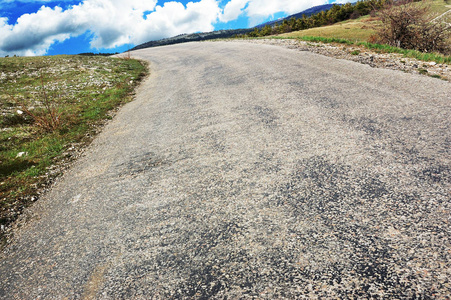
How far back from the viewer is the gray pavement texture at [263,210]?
2010 mm

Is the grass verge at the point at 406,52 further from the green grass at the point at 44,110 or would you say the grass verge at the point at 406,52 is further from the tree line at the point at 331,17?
the tree line at the point at 331,17

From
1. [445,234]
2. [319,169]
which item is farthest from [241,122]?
[445,234]

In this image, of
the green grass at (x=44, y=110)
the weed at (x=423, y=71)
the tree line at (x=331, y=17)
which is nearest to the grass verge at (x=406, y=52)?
the weed at (x=423, y=71)

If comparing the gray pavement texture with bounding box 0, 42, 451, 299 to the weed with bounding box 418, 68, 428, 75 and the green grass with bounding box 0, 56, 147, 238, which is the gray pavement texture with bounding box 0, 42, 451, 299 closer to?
the green grass with bounding box 0, 56, 147, 238

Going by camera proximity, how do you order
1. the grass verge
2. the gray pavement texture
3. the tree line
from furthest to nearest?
the tree line
the grass verge
the gray pavement texture

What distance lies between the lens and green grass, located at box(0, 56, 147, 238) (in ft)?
15.4

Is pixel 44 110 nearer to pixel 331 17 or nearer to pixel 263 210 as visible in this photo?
pixel 263 210

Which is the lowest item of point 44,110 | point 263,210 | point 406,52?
point 263,210

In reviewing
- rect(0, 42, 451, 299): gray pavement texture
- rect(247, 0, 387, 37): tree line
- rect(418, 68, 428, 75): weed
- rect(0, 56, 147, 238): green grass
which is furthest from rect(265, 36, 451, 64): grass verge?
rect(247, 0, 387, 37): tree line

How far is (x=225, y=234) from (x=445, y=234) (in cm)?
202

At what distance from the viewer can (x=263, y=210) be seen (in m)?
2.73


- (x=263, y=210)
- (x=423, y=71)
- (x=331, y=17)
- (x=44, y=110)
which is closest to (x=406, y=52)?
(x=423, y=71)

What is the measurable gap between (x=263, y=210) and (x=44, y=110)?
9.49 metres

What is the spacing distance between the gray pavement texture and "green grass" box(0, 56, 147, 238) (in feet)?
2.56
